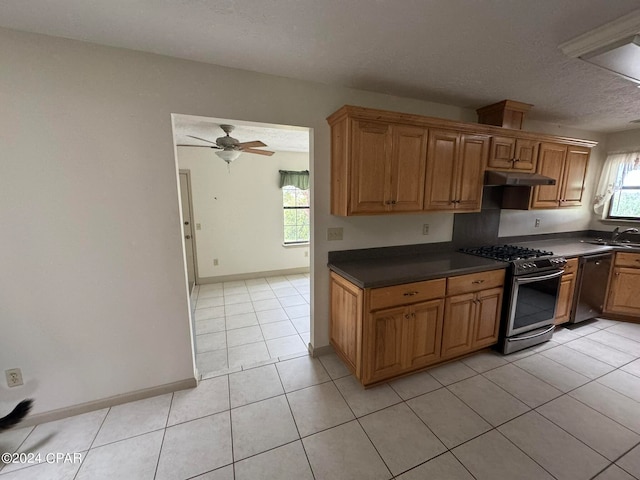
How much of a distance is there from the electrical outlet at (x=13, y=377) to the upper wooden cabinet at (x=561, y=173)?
470 centimetres

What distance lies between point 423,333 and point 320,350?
99cm

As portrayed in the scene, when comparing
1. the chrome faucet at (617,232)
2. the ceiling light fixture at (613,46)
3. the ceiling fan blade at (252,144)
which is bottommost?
the chrome faucet at (617,232)

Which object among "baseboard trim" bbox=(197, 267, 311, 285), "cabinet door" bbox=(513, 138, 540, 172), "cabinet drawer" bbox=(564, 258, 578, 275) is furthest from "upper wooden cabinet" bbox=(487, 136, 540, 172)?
"baseboard trim" bbox=(197, 267, 311, 285)

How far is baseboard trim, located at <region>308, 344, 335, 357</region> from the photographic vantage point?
2.49 m

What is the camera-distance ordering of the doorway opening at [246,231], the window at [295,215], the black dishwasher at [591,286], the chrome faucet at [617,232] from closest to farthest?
the black dishwasher at [591,286] < the doorway opening at [246,231] < the chrome faucet at [617,232] < the window at [295,215]

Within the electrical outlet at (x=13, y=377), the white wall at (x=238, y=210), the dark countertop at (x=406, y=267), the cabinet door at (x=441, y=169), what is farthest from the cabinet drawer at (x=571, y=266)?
the electrical outlet at (x=13, y=377)

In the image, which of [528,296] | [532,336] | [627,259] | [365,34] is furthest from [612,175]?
[365,34]

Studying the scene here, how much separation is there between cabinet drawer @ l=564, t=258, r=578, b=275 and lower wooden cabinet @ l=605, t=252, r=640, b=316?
2.46ft

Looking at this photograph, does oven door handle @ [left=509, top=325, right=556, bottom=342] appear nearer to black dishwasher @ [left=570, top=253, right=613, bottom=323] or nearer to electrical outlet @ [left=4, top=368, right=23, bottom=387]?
black dishwasher @ [left=570, top=253, right=613, bottom=323]

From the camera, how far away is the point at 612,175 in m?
3.64

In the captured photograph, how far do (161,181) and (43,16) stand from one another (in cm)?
95

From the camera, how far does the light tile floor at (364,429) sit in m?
1.45

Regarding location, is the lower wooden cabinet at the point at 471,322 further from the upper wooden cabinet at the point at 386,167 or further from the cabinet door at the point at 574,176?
the cabinet door at the point at 574,176

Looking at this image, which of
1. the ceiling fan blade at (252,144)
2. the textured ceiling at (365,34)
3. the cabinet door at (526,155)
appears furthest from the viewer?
the ceiling fan blade at (252,144)
